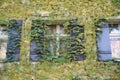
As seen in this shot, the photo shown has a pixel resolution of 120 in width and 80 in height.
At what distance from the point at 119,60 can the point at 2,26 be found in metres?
2.92

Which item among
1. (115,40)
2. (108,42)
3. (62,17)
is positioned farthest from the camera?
(62,17)

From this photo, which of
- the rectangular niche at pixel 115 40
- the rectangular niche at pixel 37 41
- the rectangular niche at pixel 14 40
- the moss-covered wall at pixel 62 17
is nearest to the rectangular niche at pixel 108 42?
the rectangular niche at pixel 115 40

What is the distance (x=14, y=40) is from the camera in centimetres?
695

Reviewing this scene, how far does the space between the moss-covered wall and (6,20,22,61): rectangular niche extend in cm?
11

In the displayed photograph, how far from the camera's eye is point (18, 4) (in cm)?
752

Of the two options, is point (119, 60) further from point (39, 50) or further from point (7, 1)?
point (7, 1)

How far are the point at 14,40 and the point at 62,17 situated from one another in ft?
4.31

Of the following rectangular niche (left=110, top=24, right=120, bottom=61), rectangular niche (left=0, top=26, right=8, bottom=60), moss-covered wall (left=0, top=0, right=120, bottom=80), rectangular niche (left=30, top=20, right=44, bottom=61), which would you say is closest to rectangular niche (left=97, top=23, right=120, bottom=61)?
rectangular niche (left=110, top=24, right=120, bottom=61)

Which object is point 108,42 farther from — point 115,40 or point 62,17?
point 62,17

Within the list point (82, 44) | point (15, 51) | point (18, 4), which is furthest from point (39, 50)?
point (18, 4)

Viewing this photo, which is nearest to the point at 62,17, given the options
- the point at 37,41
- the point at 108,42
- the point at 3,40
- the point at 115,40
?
the point at 37,41

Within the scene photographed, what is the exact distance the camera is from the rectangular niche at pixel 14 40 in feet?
22.2

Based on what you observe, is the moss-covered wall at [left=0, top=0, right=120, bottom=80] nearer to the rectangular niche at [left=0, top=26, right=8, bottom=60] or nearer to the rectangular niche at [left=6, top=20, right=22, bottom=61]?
the rectangular niche at [left=6, top=20, right=22, bottom=61]

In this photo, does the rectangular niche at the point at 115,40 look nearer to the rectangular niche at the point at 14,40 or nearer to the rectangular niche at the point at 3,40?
the rectangular niche at the point at 14,40
